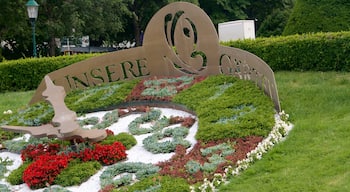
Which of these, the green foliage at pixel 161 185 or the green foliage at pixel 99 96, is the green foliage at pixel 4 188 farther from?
the green foliage at pixel 99 96

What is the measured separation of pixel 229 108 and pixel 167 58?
2513 millimetres

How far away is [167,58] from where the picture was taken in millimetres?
9117

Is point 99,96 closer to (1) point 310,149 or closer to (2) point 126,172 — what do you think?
(2) point 126,172

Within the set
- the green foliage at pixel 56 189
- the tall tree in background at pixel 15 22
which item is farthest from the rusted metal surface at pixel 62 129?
the tall tree in background at pixel 15 22

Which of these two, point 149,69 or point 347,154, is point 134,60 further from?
point 347,154

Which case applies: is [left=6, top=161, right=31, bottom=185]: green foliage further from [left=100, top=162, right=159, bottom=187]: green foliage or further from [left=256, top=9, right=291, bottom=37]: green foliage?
[left=256, top=9, right=291, bottom=37]: green foliage

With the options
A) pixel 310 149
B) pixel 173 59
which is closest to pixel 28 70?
pixel 173 59

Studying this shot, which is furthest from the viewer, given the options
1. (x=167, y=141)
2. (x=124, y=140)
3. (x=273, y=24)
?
(x=273, y=24)

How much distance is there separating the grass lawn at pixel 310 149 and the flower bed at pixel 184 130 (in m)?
0.24

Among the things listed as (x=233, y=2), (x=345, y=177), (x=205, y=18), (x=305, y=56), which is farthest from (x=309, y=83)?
(x=233, y=2)

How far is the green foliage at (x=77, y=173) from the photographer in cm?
543

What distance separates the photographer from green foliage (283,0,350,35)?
10062mm

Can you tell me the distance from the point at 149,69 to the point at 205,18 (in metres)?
1.59

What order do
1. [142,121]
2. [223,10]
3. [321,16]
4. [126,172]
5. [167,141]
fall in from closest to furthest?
[126,172]
[167,141]
[142,121]
[321,16]
[223,10]
